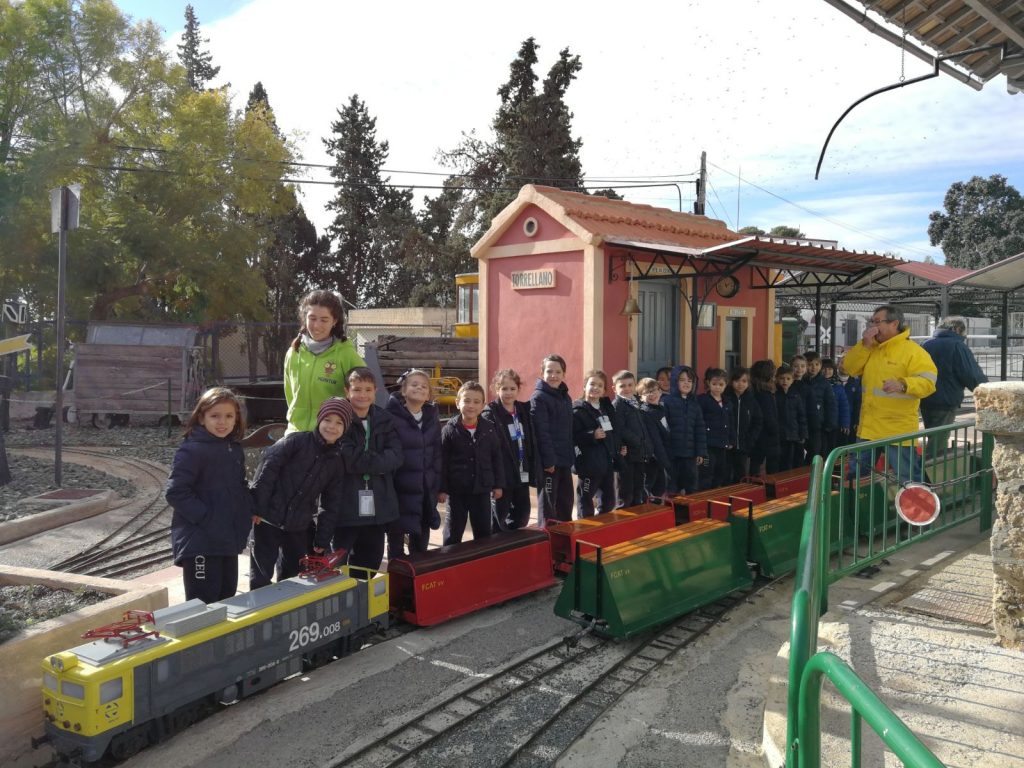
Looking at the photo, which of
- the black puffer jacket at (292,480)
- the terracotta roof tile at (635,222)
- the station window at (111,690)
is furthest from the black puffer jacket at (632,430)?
the station window at (111,690)

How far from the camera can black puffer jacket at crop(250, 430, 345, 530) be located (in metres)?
5.39

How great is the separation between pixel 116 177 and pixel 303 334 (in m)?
23.6

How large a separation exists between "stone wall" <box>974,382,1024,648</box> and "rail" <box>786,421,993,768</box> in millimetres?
888

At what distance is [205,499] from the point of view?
5.04m

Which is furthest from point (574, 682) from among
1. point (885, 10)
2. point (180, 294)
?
point (180, 294)

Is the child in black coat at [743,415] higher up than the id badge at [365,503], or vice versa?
the child in black coat at [743,415]

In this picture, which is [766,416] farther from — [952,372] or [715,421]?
[952,372]

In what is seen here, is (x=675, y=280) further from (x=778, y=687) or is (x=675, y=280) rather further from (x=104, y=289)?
(x=104, y=289)

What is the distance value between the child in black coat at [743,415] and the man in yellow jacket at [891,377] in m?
2.02

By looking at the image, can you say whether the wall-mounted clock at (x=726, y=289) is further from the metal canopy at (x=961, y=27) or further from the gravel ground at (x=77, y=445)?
the gravel ground at (x=77, y=445)

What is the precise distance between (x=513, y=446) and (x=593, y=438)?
3.69 ft

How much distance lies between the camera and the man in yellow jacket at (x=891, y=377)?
6961mm

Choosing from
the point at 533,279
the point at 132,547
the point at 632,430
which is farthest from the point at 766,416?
the point at 132,547

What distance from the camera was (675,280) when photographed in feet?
41.6
